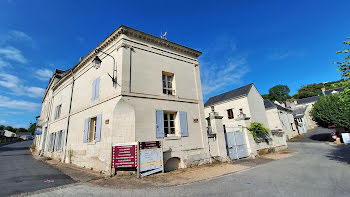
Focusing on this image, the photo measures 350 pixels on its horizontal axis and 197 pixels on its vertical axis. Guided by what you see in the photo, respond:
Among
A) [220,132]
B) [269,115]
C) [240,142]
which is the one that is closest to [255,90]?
[269,115]

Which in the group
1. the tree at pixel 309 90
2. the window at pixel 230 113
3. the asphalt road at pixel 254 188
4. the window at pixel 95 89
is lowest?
the asphalt road at pixel 254 188


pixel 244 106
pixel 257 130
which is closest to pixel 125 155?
pixel 257 130

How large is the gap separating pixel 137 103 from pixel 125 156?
7.58ft

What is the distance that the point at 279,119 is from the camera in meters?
20.7

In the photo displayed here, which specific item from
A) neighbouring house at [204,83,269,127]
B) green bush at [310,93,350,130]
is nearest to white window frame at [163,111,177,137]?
neighbouring house at [204,83,269,127]

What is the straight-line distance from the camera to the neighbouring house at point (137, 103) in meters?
6.94

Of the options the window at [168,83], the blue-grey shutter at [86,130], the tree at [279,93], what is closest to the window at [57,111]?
the blue-grey shutter at [86,130]

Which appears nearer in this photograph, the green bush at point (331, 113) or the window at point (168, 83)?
the window at point (168, 83)

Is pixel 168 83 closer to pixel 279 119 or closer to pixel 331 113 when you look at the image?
pixel 331 113

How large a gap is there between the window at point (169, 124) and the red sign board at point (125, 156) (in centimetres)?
200

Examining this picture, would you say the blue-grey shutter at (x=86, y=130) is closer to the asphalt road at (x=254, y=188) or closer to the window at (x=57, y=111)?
the asphalt road at (x=254, y=188)

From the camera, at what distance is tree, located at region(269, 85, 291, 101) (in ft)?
158

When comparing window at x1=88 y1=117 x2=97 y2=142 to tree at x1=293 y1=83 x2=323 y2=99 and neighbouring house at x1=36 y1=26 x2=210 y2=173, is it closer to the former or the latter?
neighbouring house at x1=36 y1=26 x2=210 y2=173

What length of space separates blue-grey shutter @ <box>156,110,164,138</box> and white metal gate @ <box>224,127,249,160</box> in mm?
4420
